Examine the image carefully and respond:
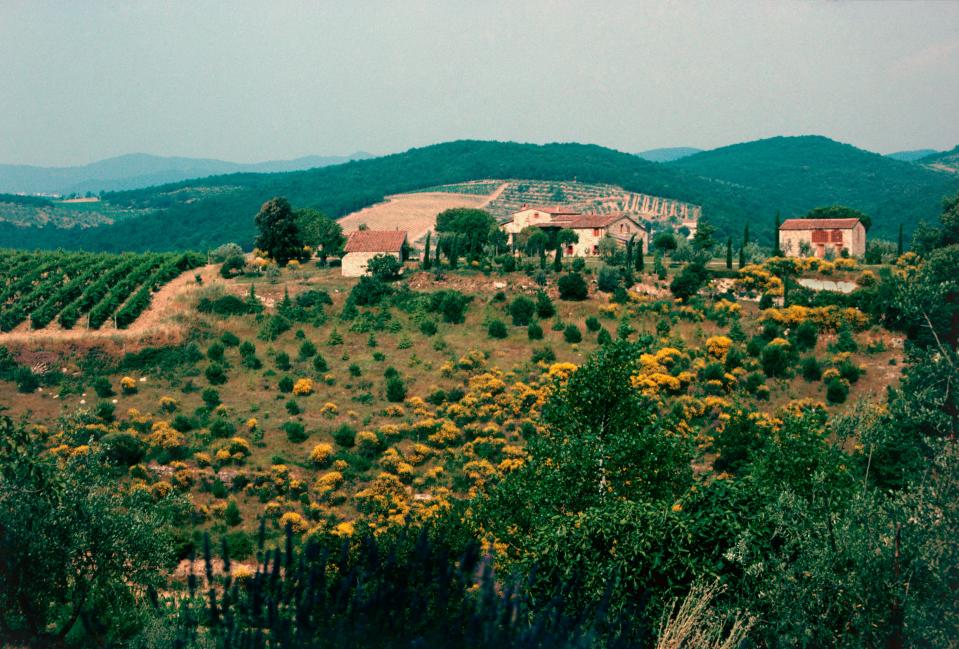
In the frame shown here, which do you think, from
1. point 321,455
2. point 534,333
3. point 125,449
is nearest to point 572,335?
point 534,333

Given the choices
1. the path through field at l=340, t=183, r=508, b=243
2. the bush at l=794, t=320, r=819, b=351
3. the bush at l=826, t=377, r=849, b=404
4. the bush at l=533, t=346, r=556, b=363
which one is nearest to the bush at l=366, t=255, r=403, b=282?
the bush at l=533, t=346, r=556, b=363

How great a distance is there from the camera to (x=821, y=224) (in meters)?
71.1

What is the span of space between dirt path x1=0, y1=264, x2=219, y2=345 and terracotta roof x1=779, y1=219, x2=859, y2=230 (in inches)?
2205

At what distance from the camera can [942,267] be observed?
15.2m

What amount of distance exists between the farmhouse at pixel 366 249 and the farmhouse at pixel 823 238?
123 feet

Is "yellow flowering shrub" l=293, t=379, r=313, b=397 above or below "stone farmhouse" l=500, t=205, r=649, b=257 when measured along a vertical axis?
below

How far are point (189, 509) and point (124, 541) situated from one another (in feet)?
46.6

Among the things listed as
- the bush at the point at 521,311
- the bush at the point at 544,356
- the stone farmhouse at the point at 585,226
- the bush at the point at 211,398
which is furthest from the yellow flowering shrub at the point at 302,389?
the stone farmhouse at the point at 585,226

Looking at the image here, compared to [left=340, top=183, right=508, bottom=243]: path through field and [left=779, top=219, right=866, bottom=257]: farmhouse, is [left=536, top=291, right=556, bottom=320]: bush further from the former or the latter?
[left=340, top=183, right=508, bottom=243]: path through field

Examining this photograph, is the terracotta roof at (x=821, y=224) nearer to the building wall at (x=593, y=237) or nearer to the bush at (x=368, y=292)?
the building wall at (x=593, y=237)

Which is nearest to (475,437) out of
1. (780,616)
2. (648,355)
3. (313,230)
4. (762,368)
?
(648,355)

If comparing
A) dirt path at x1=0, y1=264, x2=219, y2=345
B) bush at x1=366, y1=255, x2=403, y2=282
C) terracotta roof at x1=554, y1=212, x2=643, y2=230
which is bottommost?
dirt path at x1=0, y1=264, x2=219, y2=345

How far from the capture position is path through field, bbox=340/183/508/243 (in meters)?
127

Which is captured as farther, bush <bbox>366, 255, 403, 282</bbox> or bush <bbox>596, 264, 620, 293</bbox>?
bush <bbox>366, 255, 403, 282</bbox>
